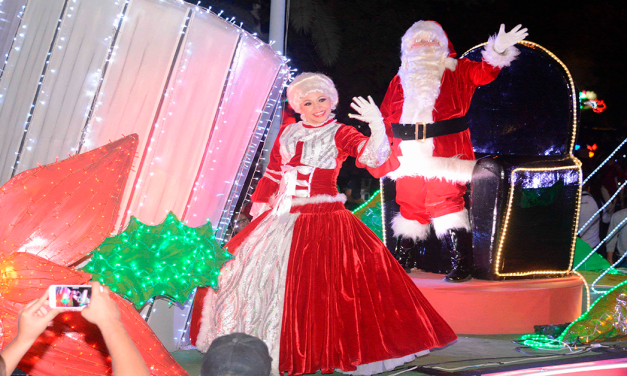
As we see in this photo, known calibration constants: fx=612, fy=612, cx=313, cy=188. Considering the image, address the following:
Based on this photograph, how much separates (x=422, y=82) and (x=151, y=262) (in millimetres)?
2445

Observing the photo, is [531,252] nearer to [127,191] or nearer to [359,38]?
[127,191]

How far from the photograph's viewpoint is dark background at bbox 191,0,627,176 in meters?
8.38

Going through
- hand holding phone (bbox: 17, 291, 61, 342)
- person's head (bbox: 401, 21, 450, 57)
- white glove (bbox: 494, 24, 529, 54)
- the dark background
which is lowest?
hand holding phone (bbox: 17, 291, 61, 342)

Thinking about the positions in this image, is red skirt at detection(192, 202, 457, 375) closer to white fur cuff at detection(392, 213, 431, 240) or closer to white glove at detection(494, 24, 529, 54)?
white fur cuff at detection(392, 213, 431, 240)

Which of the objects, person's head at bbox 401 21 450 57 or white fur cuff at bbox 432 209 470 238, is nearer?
white fur cuff at bbox 432 209 470 238

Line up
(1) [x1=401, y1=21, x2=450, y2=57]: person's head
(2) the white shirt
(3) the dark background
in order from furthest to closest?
1. (3) the dark background
2. (2) the white shirt
3. (1) [x1=401, y1=21, x2=450, y2=57]: person's head

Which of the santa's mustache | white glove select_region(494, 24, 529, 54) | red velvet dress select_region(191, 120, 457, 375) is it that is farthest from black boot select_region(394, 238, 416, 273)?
white glove select_region(494, 24, 529, 54)

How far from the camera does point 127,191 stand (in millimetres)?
2766

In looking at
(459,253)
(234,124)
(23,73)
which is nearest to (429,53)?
(459,253)

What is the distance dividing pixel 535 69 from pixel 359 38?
4.83 meters

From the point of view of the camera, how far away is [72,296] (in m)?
1.48

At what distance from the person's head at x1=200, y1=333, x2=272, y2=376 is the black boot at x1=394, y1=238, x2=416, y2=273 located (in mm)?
2710

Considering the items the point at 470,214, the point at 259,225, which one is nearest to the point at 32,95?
the point at 259,225

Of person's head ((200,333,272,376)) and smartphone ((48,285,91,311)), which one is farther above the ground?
smartphone ((48,285,91,311))
